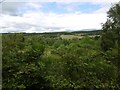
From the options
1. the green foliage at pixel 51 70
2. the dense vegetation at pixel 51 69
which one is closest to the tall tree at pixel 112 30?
the dense vegetation at pixel 51 69

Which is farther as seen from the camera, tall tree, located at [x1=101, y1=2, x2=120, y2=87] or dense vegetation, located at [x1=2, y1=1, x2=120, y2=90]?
tall tree, located at [x1=101, y1=2, x2=120, y2=87]

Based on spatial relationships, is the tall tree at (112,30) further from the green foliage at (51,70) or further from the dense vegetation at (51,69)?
the green foliage at (51,70)

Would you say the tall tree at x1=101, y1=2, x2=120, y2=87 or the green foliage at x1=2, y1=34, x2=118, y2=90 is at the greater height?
the tall tree at x1=101, y1=2, x2=120, y2=87

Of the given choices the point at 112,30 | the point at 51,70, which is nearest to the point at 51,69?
the point at 51,70

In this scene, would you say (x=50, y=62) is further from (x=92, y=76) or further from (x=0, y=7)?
(x=0, y=7)

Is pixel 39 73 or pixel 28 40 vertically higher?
pixel 28 40

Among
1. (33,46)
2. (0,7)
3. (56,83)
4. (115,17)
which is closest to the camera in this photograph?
(0,7)

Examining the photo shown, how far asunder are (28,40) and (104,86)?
6.34 metres

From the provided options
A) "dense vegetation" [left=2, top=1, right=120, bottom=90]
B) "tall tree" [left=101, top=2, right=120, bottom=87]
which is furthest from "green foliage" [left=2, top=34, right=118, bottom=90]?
"tall tree" [left=101, top=2, right=120, bottom=87]

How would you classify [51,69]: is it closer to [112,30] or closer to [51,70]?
[51,70]

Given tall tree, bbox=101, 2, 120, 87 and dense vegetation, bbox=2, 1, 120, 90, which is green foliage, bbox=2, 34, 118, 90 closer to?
dense vegetation, bbox=2, 1, 120, 90

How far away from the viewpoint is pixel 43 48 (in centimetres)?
1777

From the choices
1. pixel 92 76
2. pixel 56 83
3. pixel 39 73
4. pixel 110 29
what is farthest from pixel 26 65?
pixel 110 29

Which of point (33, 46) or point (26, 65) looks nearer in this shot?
point (26, 65)
